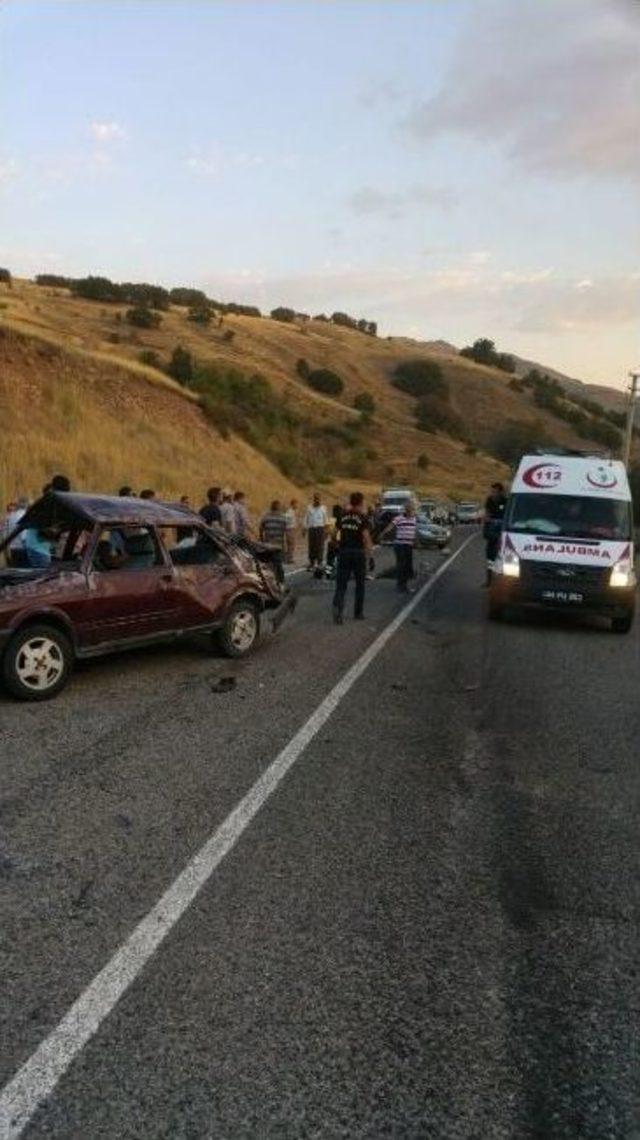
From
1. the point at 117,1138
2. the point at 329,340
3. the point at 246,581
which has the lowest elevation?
the point at 117,1138

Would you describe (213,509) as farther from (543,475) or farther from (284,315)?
(284,315)

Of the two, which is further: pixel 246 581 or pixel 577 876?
pixel 246 581

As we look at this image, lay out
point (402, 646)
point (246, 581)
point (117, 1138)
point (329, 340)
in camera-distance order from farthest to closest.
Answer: point (329, 340)
point (402, 646)
point (246, 581)
point (117, 1138)

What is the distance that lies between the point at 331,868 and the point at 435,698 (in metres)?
3.84

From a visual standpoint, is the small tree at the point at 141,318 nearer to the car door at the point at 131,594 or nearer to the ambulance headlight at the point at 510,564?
the ambulance headlight at the point at 510,564

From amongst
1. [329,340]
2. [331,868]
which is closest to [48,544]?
[331,868]

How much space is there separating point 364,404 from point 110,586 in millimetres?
78960

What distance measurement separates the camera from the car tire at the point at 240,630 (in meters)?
9.82

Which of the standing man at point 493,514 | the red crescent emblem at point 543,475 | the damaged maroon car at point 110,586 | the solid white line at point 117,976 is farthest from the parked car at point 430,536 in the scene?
the solid white line at point 117,976

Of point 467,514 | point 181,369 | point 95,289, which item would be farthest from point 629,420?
point 95,289

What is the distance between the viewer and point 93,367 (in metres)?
39.9

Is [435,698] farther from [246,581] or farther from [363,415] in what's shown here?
[363,415]

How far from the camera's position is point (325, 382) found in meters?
88.1

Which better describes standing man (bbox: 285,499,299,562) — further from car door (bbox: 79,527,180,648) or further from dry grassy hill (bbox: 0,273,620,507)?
car door (bbox: 79,527,180,648)
